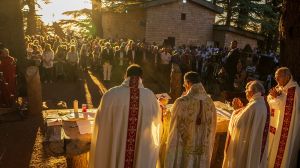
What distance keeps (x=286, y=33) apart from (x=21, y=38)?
35.1 feet

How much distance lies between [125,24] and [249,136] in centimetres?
2771

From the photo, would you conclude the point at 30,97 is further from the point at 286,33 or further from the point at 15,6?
the point at 286,33

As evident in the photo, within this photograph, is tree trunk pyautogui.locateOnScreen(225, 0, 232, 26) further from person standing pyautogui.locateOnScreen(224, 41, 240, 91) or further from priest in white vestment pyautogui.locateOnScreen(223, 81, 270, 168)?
priest in white vestment pyautogui.locateOnScreen(223, 81, 270, 168)

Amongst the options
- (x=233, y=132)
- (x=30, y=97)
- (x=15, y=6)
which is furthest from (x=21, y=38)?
(x=233, y=132)

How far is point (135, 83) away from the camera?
525 centimetres

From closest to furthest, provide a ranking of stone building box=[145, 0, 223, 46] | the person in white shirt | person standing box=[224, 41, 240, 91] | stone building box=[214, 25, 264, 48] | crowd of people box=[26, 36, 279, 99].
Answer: person standing box=[224, 41, 240, 91]
crowd of people box=[26, 36, 279, 99]
the person in white shirt
stone building box=[145, 0, 223, 46]
stone building box=[214, 25, 264, 48]

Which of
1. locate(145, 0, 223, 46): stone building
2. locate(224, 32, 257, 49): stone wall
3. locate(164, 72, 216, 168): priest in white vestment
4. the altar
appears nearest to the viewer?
the altar

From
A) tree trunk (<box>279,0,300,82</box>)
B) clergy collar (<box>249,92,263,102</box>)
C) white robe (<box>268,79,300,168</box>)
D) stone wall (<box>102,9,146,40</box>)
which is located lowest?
white robe (<box>268,79,300,168</box>)

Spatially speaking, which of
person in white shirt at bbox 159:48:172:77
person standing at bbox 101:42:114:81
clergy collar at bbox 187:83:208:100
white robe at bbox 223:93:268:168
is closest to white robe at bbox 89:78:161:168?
clergy collar at bbox 187:83:208:100

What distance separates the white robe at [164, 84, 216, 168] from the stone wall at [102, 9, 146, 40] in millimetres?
23931

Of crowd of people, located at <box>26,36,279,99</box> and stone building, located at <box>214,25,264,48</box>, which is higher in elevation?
stone building, located at <box>214,25,264,48</box>

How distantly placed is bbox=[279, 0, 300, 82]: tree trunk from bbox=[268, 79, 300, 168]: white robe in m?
3.28

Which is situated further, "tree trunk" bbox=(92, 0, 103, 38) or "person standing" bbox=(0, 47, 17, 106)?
"tree trunk" bbox=(92, 0, 103, 38)

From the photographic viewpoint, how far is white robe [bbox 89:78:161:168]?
521 cm
